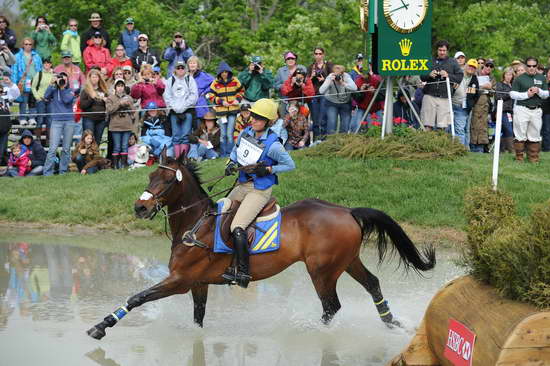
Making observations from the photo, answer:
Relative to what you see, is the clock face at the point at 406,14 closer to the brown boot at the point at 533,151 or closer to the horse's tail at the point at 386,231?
the brown boot at the point at 533,151

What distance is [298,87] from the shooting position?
19203 mm

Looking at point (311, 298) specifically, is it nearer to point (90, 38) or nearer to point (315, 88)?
point (315, 88)

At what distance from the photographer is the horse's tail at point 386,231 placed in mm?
10164

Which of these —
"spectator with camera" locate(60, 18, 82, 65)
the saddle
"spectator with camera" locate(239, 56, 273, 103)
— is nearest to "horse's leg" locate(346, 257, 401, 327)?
the saddle

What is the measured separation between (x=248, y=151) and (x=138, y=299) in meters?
2.04

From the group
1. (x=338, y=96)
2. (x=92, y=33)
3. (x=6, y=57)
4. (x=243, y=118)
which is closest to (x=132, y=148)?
(x=243, y=118)

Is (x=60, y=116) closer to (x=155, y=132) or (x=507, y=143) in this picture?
(x=155, y=132)

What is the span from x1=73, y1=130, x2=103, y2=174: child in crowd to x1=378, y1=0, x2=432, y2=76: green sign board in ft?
21.3

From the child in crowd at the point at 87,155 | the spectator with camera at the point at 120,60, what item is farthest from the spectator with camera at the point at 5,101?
the spectator with camera at the point at 120,60

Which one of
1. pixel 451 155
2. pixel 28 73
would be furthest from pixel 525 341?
pixel 28 73

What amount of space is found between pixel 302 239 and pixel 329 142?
807 cm

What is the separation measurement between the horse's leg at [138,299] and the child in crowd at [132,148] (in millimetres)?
10039

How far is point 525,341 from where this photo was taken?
6.34 meters

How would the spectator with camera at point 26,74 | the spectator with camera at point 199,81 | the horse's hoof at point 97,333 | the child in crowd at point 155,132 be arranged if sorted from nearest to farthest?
the horse's hoof at point 97,333 → the child in crowd at point 155,132 → the spectator with camera at point 199,81 → the spectator with camera at point 26,74
